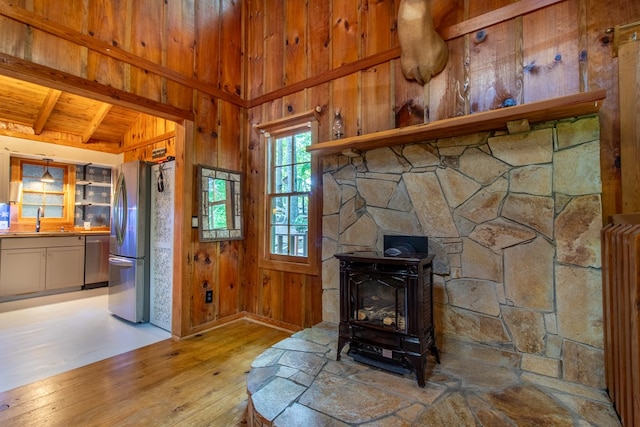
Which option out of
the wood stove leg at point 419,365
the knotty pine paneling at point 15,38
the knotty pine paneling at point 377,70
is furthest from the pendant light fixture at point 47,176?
the wood stove leg at point 419,365

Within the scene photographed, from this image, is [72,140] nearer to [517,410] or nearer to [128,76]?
[128,76]

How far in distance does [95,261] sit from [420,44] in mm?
6237

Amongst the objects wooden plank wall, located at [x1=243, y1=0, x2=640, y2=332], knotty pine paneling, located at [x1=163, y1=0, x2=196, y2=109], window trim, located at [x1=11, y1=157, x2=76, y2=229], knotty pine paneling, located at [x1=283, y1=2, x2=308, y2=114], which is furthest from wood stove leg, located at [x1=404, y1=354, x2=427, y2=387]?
window trim, located at [x1=11, y1=157, x2=76, y2=229]

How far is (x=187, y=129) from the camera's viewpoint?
328 centimetres

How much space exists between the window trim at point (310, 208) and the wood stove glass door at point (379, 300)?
Result: 1001 millimetres

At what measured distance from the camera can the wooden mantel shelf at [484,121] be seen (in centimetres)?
170

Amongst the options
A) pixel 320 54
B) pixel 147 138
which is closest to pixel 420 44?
pixel 320 54

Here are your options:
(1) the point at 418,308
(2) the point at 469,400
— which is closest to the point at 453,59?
Answer: (1) the point at 418,308

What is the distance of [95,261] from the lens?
545cm

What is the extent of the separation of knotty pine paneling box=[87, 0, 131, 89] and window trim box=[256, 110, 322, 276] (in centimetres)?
149

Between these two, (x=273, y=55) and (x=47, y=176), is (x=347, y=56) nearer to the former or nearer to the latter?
(x=273, y=55)

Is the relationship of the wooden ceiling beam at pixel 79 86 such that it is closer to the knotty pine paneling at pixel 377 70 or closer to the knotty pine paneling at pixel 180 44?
the knotty pine paneling at pixel 180 44

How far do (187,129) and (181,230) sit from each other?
44.0 inches

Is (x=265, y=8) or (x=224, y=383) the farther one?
(x=265, y=8)
